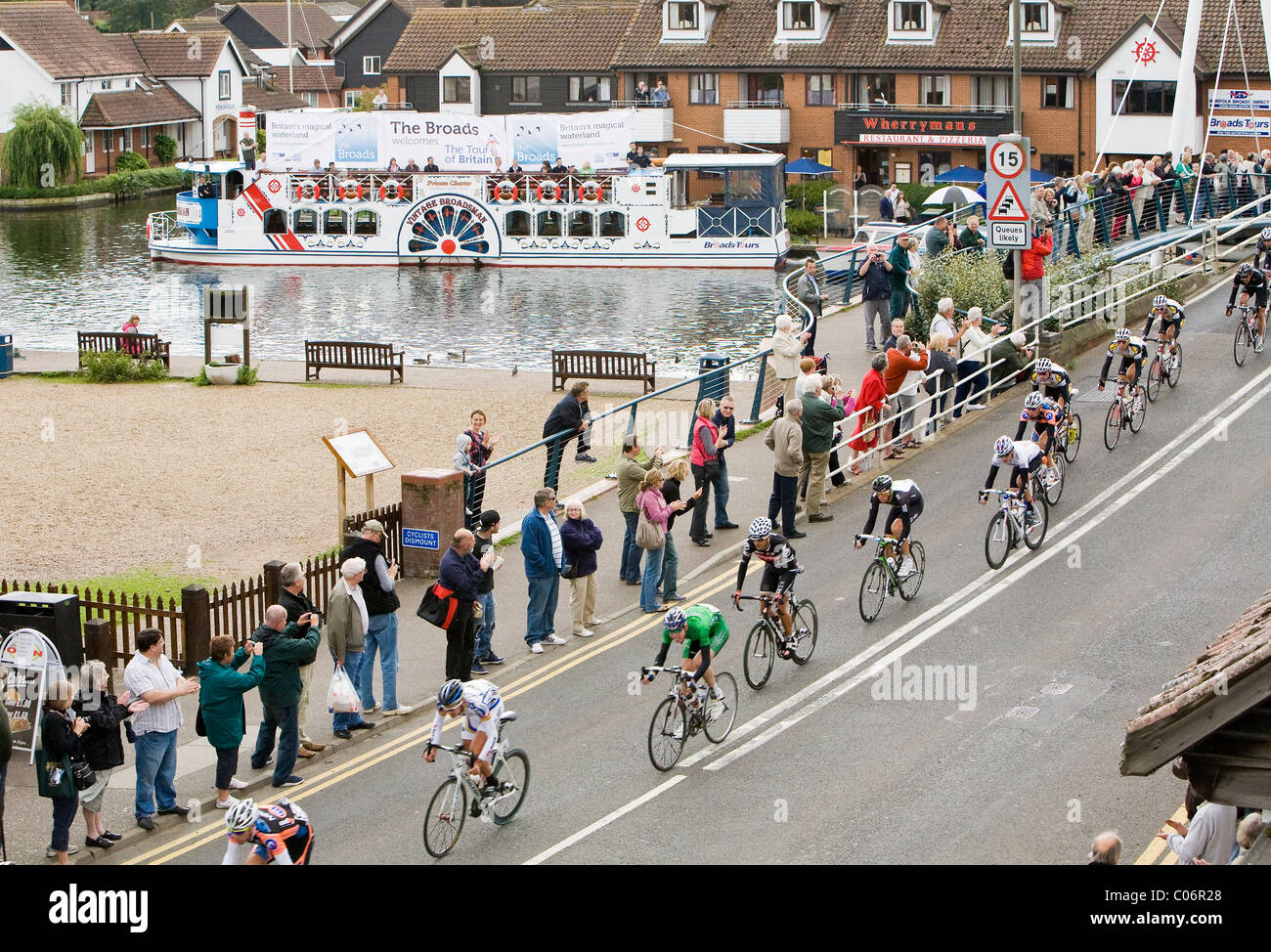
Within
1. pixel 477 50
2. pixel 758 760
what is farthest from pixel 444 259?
pixel 758 760

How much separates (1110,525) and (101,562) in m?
12.9

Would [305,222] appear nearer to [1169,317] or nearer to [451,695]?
[1169,317]

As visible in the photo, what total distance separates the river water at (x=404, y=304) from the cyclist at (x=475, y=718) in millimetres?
28067

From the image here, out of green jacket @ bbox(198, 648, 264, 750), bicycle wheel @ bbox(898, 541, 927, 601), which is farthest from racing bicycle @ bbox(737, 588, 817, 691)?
green jacket @ bbox(198, 648, 264, 750)

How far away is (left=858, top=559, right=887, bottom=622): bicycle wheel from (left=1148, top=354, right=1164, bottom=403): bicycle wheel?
956cm

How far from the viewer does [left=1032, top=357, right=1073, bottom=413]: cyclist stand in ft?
70.5

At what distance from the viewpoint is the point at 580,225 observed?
6781cm

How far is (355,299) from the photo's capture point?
60.0 m

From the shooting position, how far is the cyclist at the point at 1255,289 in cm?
2764

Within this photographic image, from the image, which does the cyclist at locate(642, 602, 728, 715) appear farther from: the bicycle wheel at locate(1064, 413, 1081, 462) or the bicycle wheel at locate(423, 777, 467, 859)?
the bicycle wheel at locate(1064, 413, 1081, 462)

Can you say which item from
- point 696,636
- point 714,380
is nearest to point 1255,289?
point 714,380

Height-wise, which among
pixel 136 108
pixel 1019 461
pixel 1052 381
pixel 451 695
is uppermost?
pixel 136 108

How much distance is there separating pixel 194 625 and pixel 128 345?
24.0 m

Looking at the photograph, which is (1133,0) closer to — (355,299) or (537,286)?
(537,286)
